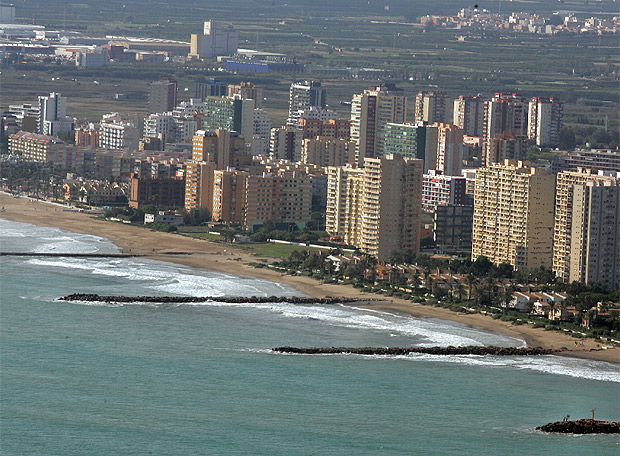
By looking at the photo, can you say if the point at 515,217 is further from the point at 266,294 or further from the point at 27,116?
the point at 27,116

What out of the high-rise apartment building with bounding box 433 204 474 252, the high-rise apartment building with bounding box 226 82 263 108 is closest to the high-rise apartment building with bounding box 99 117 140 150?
the high-rise apartment building with bounding box 226 82 263 108

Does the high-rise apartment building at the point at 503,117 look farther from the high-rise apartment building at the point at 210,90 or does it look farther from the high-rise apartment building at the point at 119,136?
the high-rise apartment building at the point at 210,90

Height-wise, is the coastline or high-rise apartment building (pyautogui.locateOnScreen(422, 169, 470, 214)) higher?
high-rise apartment building (pyautogui.locateOnScreen(422, 169, 470, 214))

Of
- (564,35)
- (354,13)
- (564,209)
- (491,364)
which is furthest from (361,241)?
(354,13)

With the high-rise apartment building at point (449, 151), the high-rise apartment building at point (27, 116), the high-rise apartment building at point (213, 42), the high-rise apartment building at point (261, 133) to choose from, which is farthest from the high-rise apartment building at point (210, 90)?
the high-rise apartment building at point (213, 42)

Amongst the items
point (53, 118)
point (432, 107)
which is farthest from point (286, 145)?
point (432, 107)

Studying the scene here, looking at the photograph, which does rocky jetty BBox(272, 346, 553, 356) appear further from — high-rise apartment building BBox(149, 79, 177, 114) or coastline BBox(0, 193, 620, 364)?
high-rise apartment building BBox(149, 79, 177, 114)
